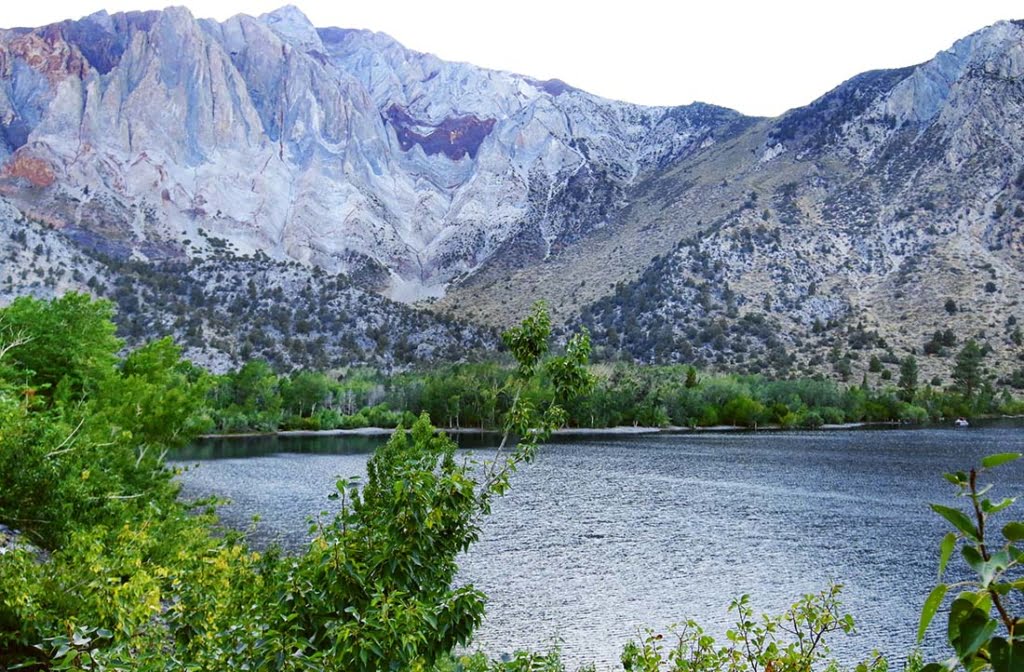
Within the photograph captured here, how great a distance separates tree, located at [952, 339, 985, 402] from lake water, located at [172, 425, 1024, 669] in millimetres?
50602

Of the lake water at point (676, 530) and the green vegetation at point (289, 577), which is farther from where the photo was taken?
the lake water at point (676, 530)

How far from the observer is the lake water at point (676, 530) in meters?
29.5

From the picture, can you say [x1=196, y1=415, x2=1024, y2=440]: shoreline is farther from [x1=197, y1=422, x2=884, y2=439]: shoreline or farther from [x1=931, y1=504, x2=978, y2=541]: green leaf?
[x1=931, y1=504, x2=978, y2=541]: green leaf

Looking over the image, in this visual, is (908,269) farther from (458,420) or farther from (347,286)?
(347,286)

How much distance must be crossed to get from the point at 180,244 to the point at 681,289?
426 feet

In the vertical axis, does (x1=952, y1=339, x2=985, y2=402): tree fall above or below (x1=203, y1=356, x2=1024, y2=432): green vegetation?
above

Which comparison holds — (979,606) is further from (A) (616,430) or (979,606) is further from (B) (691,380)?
(B) (691,380)

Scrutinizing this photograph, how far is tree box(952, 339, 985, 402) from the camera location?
131 meters

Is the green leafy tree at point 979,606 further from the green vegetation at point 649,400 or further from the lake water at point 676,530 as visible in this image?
the green vegetation at point 649,400

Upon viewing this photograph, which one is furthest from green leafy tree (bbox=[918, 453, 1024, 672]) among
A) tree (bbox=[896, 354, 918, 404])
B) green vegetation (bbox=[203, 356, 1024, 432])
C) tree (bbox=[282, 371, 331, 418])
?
tree (bbox=[896, 354, 918, 404])

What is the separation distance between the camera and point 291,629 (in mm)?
5285

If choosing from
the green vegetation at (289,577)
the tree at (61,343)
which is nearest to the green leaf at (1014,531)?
the green vegetation at (289,577)

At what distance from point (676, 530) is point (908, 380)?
10383 cm

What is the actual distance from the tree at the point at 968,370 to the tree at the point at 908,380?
780 cm
